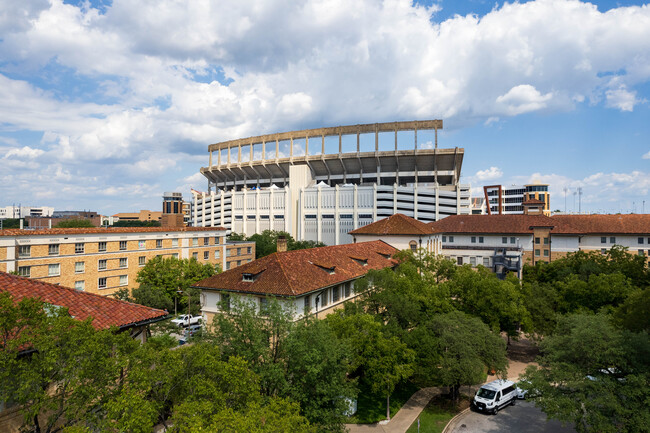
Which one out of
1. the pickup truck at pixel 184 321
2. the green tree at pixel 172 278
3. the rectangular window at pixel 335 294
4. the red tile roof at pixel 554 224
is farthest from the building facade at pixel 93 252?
the red tile roof at pixel 554 224

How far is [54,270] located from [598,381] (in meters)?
53.2

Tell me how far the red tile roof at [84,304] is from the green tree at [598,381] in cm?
2086

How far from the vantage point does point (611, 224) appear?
61.2 meters

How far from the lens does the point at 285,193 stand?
4336 inches

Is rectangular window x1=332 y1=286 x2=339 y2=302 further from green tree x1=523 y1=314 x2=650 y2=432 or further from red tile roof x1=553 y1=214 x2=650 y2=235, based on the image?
red tile roof x1=553 y1=214 x2=650 y2=235

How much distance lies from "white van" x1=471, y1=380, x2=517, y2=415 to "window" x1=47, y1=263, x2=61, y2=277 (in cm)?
4712

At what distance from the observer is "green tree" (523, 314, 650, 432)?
59.5 ft

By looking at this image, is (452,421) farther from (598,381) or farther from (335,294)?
(335,294)

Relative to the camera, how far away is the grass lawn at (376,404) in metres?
25.8

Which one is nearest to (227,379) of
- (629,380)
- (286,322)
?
(286,322)

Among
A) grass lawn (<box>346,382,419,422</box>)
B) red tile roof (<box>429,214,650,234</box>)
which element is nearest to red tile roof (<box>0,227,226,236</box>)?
grass lawn (<box>346,382,419,422</box>)

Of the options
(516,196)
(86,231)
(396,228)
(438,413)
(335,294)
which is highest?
(516,196)

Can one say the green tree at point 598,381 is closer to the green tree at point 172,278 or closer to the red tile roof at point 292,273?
the red tile roof at point 292,273

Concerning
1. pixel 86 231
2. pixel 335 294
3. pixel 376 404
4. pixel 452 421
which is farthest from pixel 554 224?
pixel 86 231
